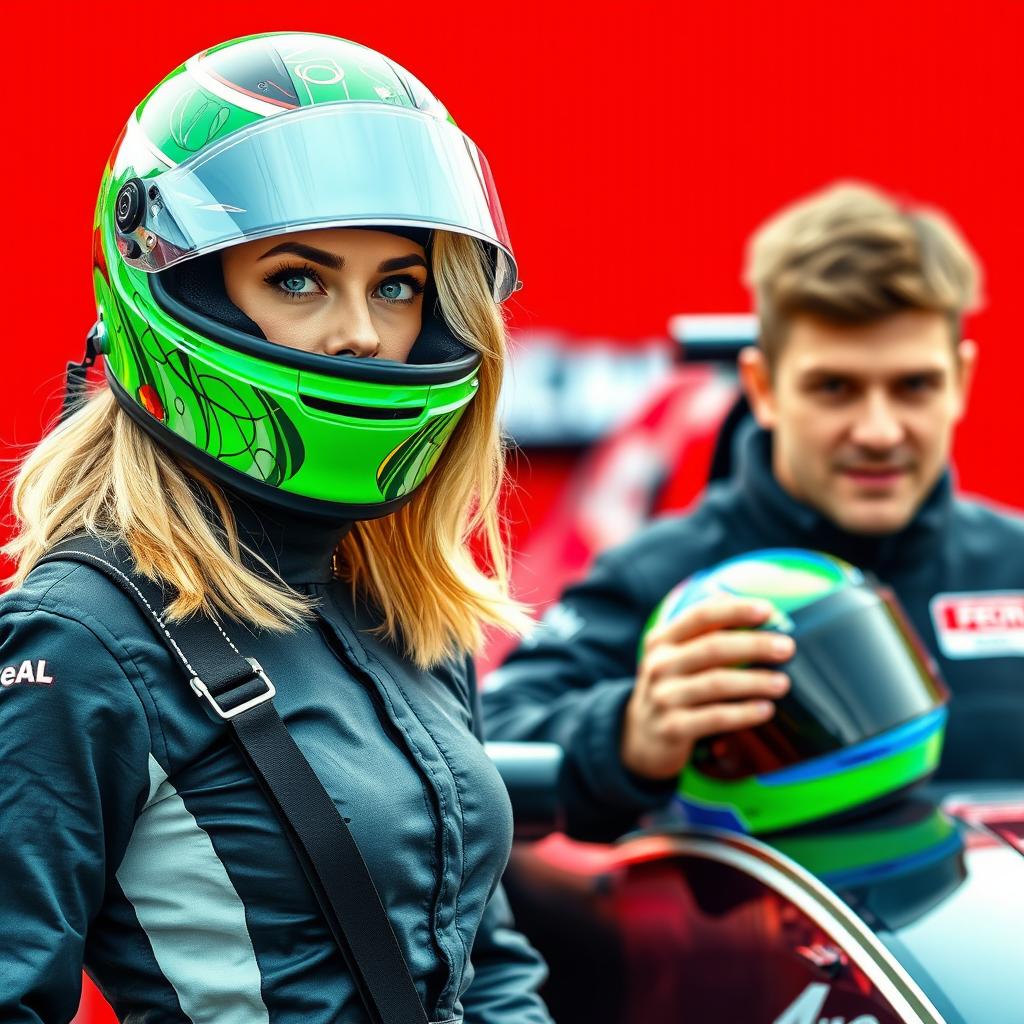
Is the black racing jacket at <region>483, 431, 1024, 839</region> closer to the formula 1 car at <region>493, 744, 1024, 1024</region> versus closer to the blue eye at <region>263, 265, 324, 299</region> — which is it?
the formula 1 car at <region>493, 744, 1024, 1024</region>

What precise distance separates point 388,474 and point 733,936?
86cm

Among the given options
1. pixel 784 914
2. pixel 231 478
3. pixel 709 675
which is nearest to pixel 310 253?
pixel 231 478

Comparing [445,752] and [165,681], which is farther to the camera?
[445,752]

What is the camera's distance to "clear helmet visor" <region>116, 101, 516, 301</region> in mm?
1418

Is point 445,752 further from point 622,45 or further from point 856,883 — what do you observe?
point 622,45

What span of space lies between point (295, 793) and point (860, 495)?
5.55ft

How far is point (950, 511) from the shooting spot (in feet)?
9.48

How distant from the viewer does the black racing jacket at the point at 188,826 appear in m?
1.22

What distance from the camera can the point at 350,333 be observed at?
4.67 ft

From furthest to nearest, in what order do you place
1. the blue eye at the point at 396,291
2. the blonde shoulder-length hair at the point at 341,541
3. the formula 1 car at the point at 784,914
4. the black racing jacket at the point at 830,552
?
the black racing jacket at the point at 830,552
the formula 1 car at the point at 784,914
the blue eye at the point at 396,291
the blonde shoulder-length hair at the point at 341,541

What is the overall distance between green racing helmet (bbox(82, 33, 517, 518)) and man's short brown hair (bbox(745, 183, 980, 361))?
1.37 metres

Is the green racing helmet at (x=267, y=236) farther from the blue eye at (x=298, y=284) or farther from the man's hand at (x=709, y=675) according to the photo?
the man's hand at (x=709, y=675)

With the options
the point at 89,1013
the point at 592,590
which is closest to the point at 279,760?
the point at 592,590

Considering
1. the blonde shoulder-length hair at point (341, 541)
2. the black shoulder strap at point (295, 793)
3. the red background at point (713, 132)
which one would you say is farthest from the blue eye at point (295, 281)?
the red background at point (713, 132)
